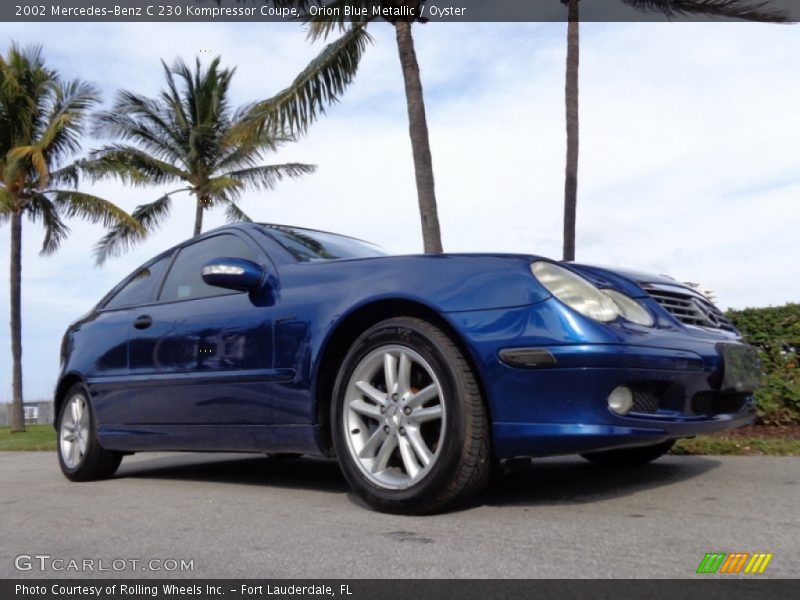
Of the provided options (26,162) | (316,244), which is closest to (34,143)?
(26,162)

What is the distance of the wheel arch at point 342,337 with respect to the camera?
11.9 feet

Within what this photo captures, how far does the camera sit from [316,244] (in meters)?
4.69

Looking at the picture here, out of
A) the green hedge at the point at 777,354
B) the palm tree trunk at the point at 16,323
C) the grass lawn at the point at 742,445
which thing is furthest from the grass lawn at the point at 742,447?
the palm tree trunk at the point at 16,323

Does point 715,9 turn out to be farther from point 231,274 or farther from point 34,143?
point 34,143

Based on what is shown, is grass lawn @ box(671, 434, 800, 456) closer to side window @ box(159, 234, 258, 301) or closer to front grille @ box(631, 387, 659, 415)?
front grille @ box(631, 387, 659, 415)

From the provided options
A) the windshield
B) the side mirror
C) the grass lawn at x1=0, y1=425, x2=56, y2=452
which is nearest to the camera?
the side mirror

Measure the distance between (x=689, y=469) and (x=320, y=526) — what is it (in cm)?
226

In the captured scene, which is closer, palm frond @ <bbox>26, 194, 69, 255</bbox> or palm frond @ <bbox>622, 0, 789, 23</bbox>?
palm frond @ <bbox>622, 0, 789, 23</bbox>

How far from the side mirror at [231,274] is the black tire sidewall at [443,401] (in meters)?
0.74

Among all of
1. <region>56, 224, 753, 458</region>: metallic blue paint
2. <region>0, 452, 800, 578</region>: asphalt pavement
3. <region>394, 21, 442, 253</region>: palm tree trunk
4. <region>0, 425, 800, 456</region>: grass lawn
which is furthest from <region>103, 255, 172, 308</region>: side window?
<region>394, 21, 442, 253</region>: palm tree trunk

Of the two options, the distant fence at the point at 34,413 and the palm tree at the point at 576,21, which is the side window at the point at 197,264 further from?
the distant fence at the point at 34,413
